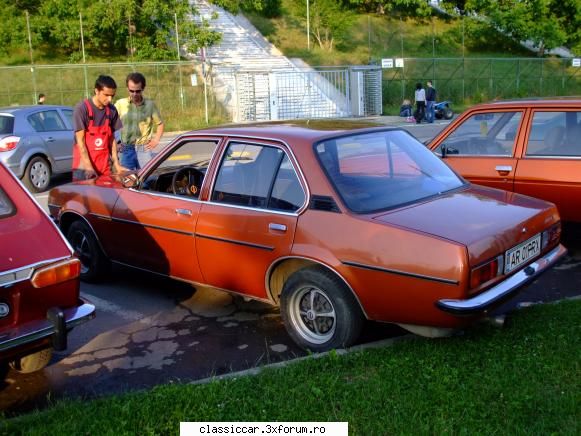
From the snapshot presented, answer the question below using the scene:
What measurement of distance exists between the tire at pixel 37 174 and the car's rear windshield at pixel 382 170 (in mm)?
8582

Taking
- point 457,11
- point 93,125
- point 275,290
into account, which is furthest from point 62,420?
point 457,11

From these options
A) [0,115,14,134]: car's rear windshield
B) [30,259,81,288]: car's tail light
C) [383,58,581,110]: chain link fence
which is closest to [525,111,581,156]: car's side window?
[30,259,81,288]: car's tail light

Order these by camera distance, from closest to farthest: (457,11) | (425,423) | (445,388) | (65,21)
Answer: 1. (425,423)
2. (445,388)
3. (65,21)
4. (457,11)

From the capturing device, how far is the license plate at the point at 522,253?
13.6 feet

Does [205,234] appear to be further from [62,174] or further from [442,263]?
[62,174]

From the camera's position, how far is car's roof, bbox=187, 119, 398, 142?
469 cm

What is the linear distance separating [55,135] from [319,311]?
947cm

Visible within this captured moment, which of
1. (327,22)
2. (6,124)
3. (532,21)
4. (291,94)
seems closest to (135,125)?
(6,124)

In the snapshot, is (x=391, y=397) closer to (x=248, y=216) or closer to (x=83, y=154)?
(x=248, y=216)

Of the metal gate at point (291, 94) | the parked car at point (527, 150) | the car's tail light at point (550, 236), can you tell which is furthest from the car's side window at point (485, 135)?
the metal gate at point (291, 94)

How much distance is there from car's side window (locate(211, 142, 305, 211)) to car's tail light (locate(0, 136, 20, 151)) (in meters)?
7.83

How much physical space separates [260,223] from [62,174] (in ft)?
33.5

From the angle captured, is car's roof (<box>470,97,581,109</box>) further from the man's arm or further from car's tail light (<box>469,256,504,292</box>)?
the man's arm

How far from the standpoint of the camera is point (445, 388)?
3.54m
